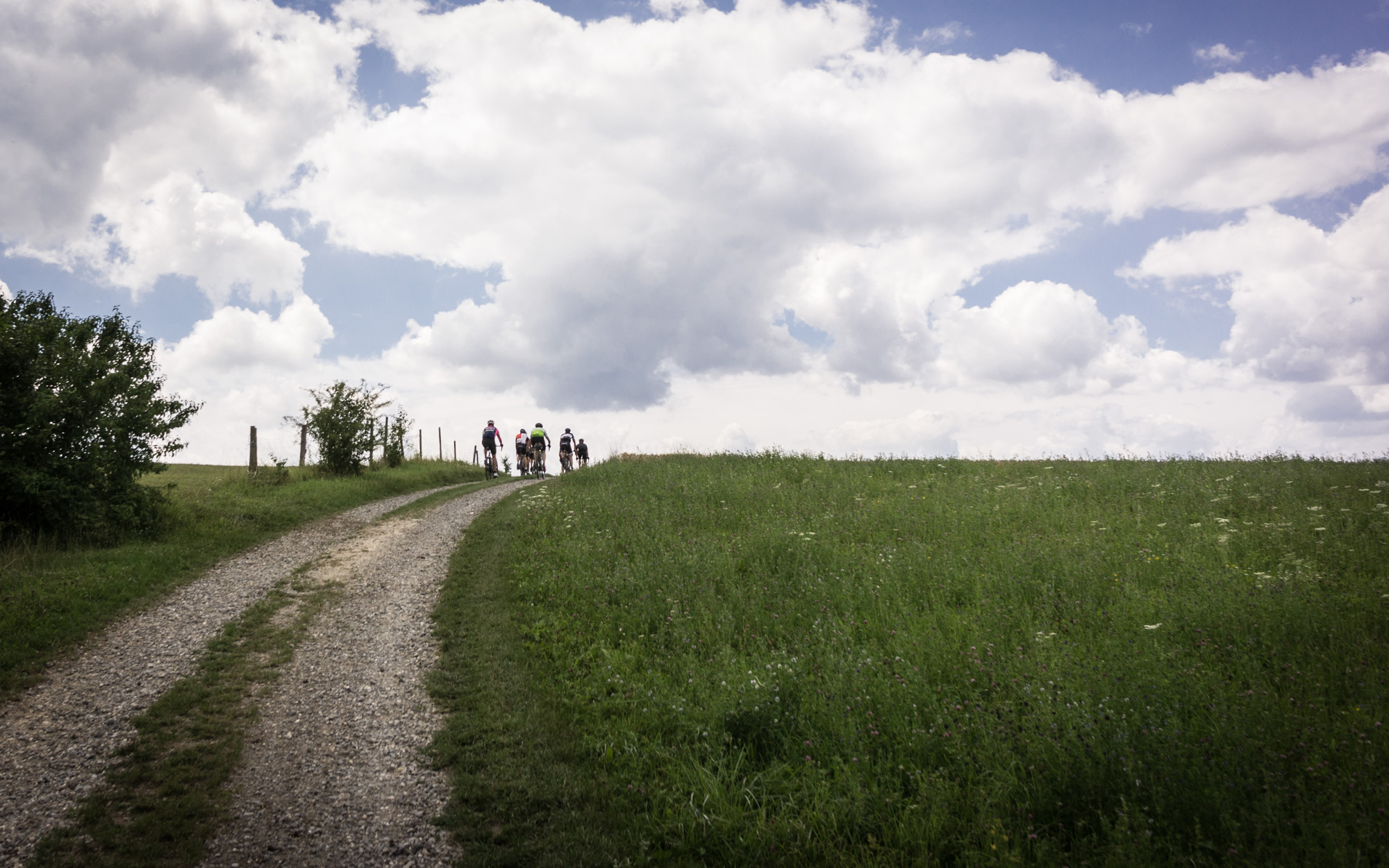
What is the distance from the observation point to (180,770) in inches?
232

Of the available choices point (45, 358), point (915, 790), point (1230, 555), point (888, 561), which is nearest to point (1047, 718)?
point (915, 790)

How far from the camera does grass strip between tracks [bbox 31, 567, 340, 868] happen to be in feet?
15.7

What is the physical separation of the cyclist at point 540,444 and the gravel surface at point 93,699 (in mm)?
20178

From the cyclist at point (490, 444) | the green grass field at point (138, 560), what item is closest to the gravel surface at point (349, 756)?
the green grass field at point (138, 560)

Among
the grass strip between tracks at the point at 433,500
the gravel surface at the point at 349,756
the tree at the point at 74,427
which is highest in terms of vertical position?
the tree at the point at 74,427

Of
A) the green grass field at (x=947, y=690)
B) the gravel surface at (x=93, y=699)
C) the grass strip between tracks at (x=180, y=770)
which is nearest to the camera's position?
the green grass field at (x=947, y=690)

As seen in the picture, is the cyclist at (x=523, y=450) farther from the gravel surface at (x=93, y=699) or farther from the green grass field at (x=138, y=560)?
the gravel surface at (x=93, y=699)

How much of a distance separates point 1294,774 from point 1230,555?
5963mm

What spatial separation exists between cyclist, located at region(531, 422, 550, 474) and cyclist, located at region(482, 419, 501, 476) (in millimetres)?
1881

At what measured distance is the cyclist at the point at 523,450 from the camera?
33812 millimetres

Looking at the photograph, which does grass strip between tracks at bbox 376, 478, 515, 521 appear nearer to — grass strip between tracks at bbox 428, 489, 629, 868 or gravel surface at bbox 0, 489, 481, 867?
gravel surface at bbox 0, 489, 481, 867

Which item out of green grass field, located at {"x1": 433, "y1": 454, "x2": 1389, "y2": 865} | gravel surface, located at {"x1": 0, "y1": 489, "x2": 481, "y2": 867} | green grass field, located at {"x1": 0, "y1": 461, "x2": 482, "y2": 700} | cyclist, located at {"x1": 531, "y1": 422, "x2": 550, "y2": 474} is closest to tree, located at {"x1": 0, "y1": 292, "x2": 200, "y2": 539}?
green grass field, located at {"x1": 0, "y1": 461, "x2": 482, "y2": 700}

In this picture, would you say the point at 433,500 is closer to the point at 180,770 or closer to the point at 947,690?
the point at 180,770

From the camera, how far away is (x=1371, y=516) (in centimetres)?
993
